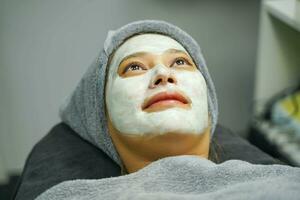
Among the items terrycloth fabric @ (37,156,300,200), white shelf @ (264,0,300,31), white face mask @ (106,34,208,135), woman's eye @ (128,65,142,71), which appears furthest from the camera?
white shelf @ (264,0,300,31)

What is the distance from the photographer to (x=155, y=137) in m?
0.92

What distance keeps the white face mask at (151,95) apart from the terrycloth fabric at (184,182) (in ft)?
0.25

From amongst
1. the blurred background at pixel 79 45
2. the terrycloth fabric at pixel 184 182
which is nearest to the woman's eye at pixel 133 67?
the terrycloth fabric at pixel 184 182

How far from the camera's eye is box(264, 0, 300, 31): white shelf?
143 cm

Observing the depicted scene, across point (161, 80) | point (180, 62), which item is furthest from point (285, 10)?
point (161, 80)

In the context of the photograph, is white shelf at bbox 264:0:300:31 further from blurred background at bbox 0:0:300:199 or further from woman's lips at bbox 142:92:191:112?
woman's lips at bbox 142:92:191:112

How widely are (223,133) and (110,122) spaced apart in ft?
1.31

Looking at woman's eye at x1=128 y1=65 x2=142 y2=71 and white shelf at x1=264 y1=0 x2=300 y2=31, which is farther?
white shelf at x1=264 y1=0 x2=300 y2=31

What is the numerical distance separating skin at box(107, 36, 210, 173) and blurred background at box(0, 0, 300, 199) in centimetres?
73

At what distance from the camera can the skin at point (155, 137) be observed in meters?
0.93

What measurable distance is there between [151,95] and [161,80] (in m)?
0.05

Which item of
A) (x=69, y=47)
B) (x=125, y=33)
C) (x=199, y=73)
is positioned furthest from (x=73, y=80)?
(x=199, y=73)

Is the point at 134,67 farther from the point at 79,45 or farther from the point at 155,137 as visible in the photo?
the point at 79,45

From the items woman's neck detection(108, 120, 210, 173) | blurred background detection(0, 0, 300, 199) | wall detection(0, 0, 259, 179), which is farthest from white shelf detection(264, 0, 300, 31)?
woman's neck detection(108, 120, 210, 173)
